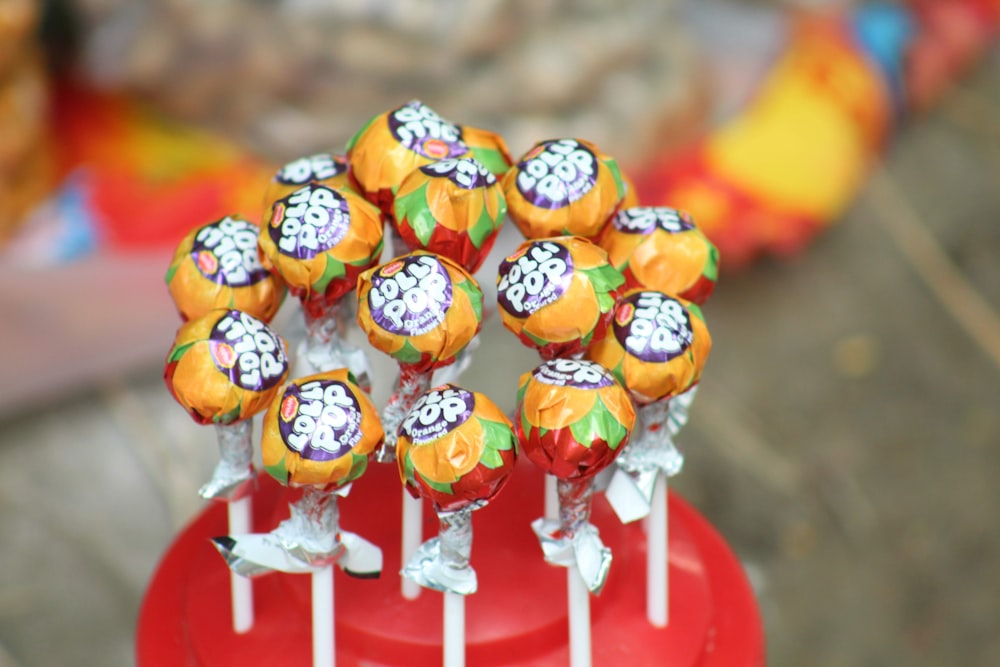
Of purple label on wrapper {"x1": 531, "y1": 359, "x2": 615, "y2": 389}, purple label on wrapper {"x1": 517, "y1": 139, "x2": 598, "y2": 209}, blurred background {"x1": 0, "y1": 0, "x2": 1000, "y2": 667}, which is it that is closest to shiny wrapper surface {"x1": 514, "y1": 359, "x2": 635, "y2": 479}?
purple label on wrapper {"x1": 531, "y1": 359, "x2": 615, "y2": 389}

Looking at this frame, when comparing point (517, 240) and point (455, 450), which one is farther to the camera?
point (517, 240)

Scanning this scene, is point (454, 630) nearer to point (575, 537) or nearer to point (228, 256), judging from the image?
point (575, 537)

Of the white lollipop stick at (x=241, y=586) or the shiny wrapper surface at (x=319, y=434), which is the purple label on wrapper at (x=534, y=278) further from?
the white lollipop stick at (x=241, y=586)

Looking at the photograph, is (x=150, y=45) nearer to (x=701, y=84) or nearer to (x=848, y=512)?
(x=701, y=84)

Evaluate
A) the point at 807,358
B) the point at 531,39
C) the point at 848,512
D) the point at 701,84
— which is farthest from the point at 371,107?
the point at 848,512

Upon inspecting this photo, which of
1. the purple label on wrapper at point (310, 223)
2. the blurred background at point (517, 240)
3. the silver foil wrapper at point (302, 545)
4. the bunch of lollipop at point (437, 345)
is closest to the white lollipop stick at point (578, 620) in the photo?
the bunch of lollipop at point (437, 345)

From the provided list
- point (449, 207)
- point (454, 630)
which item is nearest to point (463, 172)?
point (449, 207)

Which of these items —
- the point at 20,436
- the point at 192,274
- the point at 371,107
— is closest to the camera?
the point at 192,274
